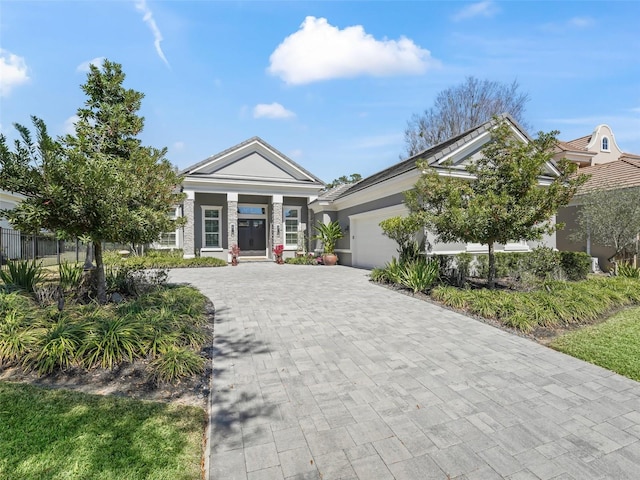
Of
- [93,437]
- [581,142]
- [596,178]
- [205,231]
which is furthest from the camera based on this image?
[581,142]

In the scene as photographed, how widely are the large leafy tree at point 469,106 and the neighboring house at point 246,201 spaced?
13.6m

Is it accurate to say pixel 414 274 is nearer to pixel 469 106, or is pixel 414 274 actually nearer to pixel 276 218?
pixel 276 218

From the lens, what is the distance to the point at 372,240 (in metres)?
14.6

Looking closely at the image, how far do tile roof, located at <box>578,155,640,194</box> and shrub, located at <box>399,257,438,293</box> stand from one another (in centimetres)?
853

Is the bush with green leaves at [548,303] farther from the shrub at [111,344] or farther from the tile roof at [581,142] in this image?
the tile roof at [581,142]

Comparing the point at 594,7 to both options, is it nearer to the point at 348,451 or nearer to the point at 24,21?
the point at 348,451

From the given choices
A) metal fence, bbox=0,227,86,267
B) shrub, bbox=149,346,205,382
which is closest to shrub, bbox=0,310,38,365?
shrub, bbox=149,346,205,382

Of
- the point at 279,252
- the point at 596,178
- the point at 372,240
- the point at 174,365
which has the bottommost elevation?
the point at 174,365

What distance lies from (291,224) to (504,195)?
13.8 metres

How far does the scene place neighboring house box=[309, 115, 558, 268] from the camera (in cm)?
1161

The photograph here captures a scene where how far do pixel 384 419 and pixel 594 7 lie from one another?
1070 centimetres

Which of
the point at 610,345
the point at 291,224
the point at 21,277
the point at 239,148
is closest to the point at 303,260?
the point at 291,224

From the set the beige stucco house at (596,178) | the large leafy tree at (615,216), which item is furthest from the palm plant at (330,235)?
the large leafy tree at (615,216)

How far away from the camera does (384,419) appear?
121 inches
